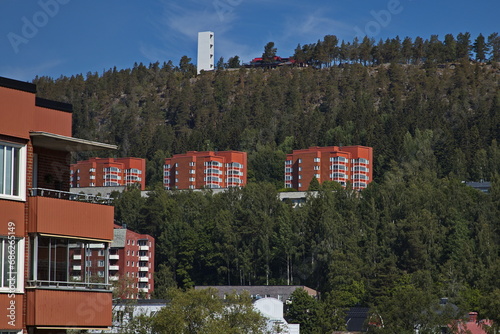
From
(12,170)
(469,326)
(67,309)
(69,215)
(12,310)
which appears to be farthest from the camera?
(469,326)

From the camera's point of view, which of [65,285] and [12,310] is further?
[65,285]

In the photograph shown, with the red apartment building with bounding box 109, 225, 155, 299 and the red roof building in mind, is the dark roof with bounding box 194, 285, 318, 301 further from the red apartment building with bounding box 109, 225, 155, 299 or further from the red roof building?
the red roof building

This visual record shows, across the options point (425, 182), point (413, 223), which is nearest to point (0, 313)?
point (413, 223)

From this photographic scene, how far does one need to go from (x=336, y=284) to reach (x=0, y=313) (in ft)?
391

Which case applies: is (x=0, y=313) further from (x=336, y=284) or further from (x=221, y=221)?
(x=221, y=221)

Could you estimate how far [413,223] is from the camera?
150500mm

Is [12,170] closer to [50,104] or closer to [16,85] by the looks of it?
[16,85]

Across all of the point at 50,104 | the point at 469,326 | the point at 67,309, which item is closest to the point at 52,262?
the point at 67,309

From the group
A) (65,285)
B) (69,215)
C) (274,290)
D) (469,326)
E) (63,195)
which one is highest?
(63,195)

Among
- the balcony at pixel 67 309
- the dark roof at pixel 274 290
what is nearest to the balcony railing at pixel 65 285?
the balcony at pixel 67 309

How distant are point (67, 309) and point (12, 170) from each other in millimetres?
4017

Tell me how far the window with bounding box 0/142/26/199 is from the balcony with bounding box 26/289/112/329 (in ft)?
8.53

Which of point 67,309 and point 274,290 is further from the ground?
point 67,309

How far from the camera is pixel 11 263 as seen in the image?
84.6ft
